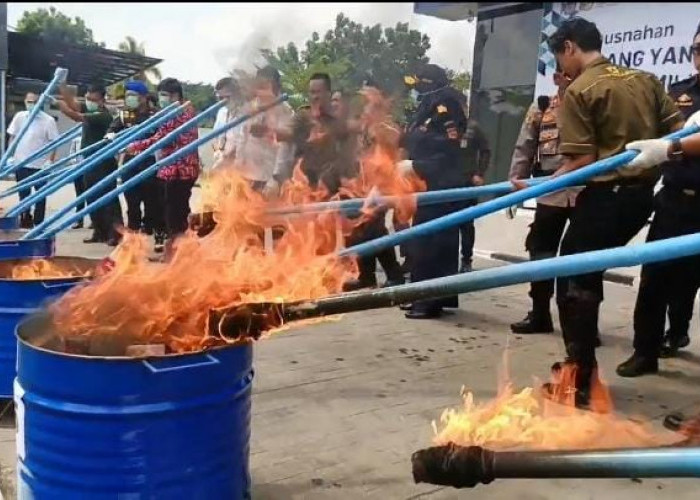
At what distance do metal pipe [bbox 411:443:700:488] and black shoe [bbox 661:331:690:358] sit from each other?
2.93 meters

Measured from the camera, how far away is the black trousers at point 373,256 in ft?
18.8

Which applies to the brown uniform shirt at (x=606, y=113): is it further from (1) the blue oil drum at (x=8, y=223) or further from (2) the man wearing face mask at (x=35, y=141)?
(2) the man wearing face mask at (x=35, y=141)

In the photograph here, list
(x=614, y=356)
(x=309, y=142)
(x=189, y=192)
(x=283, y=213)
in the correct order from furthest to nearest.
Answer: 1. (x=189, y=192)
2. (x=309, y=142)
3. (x=614, y=356)
4. (x=283, y=213)

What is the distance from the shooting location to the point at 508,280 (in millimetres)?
1838

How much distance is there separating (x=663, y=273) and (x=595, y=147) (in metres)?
0.93

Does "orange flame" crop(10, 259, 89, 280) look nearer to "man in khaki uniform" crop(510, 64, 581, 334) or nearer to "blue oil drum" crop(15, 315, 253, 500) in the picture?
"blue oil drum" crop(15, 315, 253, 500)

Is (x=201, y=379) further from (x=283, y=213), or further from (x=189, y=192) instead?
(x=189, y=192)

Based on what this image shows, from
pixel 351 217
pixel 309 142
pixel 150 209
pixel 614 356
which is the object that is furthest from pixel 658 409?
pixel 150 209

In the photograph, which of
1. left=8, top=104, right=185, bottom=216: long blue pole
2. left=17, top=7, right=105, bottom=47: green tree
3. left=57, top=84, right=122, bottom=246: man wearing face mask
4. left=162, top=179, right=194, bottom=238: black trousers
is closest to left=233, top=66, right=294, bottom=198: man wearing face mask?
left=162, top=179, right=194, bottom=238: black trousers

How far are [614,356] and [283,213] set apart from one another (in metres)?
2.28

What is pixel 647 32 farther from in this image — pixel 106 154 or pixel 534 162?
pixel 106 154

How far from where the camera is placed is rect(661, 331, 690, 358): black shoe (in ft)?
14.0

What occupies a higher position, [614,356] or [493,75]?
[493,75]

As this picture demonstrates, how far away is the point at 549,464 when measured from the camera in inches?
64.8
